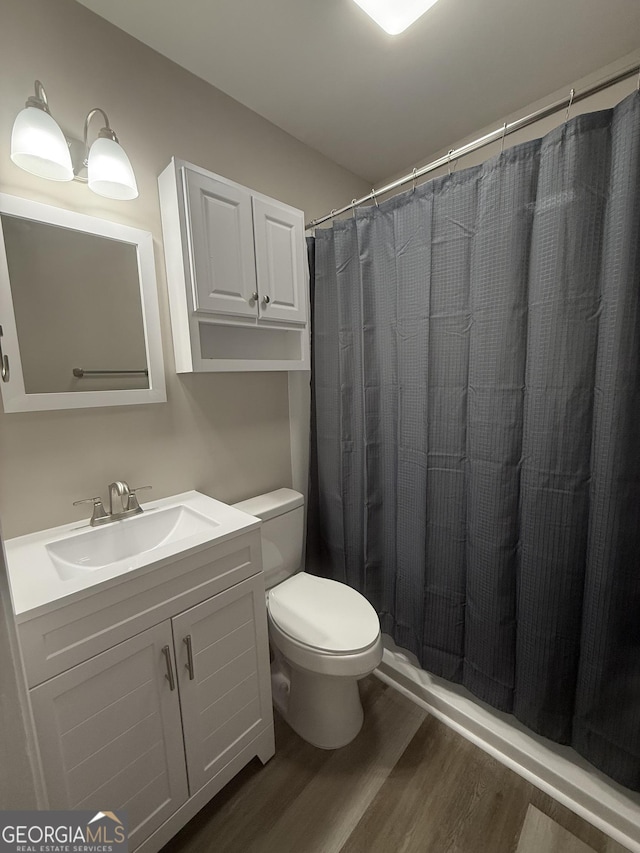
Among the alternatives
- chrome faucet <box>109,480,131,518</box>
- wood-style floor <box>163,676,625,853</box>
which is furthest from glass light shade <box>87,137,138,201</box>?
wood-style floor <box>163,676,625,853</box>

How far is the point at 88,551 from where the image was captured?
45.9 inches

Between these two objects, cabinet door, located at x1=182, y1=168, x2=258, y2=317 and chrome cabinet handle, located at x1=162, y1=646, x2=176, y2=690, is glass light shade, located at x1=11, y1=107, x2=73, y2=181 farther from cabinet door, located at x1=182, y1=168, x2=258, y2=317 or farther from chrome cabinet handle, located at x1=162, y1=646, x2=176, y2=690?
chrome cabinet handle, located at x1=162, y1=646, x2=176, y2=690

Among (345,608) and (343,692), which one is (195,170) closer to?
(345,608)

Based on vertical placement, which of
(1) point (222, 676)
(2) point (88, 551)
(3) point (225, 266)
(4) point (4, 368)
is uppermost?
(3) point (225, 266)

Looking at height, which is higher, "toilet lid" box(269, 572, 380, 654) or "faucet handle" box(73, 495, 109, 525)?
"faucet handle" box(73, 495, 109, 525)

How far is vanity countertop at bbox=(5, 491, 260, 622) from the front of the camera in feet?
2.72

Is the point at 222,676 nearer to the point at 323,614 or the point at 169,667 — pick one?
the point at 169,667

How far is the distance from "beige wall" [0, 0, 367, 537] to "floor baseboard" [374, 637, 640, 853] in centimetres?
112

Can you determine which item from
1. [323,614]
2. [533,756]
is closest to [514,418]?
→ [323,614]

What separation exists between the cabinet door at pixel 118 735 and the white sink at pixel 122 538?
0.91 feet

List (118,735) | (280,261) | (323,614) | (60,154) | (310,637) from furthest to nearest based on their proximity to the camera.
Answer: (280,261) → (323,614) → (310,637) → (60,154) → (118,735)

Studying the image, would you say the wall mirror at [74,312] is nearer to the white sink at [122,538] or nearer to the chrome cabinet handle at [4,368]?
the chrome cabinet handle at [4,368]

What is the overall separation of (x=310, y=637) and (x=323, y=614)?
0.13 meters

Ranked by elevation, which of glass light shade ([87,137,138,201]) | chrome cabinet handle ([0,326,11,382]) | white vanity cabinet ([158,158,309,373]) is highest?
glass light shade ([87,137,138,201])
